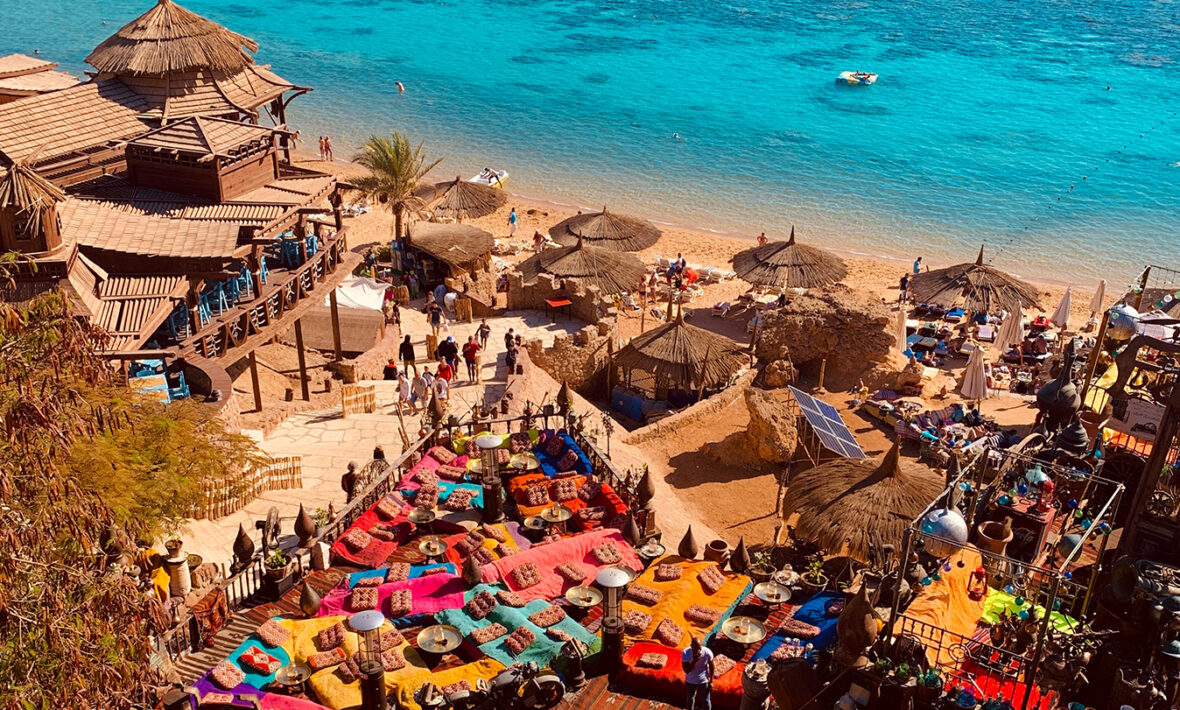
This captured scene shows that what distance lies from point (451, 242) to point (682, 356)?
386 inches

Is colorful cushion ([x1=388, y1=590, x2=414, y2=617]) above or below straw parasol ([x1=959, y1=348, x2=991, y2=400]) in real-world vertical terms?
above

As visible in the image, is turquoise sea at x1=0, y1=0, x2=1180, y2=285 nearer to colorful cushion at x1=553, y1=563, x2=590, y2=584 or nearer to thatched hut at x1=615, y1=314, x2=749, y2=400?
thatched hut at x1=615, y1=314, x2=749, y2=400

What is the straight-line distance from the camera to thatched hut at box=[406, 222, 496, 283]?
3025 cm

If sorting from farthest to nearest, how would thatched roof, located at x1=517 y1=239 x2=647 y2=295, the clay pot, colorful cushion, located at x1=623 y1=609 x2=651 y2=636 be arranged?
thatched roof, located at x1=517 y1=239 x2=647 y2=295 → colorful cushion, located at x1=623 y1=609 x2=651 y2=636 → the clay pot

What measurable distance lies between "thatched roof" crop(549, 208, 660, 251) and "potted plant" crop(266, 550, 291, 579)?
18935 mm

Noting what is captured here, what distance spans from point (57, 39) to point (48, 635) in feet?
278

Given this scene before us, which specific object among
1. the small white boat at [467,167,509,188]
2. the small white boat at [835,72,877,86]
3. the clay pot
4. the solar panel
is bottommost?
the small white boat at [467,167,509,188]

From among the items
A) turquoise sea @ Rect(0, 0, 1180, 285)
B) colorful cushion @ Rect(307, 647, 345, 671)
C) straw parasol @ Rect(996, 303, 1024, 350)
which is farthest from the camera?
turquoise sea @ Rect(0, 0, 1180, 285)

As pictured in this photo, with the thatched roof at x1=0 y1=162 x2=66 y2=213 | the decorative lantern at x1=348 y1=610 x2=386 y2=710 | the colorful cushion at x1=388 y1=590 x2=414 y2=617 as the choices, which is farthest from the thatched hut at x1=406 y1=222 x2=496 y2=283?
the decorative lantern at x1=348 y1=610 x2=386 y2=710

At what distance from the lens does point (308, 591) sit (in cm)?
1304

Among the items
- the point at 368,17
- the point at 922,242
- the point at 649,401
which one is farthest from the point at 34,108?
the point at 368,17

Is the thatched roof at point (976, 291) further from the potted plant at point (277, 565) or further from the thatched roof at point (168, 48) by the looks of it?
the thatched roof at point (168, 48)

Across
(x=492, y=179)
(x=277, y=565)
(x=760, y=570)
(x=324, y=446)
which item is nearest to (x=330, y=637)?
(x=277, y=565)

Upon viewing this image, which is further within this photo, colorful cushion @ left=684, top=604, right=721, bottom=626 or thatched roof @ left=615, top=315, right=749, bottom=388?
thatched roof @ left=615, top=315, right=749, bottom=388
